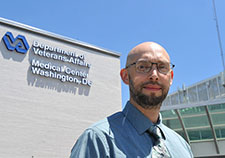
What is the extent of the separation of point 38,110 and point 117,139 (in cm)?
1683

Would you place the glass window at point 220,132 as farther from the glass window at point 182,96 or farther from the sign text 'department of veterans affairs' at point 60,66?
the glass window at point 182,96

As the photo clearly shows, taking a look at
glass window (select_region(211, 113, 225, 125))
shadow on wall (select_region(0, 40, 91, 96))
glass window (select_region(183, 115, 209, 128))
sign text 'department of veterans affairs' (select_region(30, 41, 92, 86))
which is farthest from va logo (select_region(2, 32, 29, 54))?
glass window (select_region(211, 113, 225, 125))

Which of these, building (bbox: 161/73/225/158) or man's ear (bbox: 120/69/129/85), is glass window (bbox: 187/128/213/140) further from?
man's ear (bbox: 120/69/129/85)

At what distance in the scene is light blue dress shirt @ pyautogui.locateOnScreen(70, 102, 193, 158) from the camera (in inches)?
50.0

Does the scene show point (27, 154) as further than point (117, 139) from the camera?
Yes

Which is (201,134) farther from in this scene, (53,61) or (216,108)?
(53,61)

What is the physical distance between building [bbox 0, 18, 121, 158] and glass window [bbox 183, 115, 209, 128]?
658 cm

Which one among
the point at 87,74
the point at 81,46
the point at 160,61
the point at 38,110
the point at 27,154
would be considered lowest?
the point at 27,154

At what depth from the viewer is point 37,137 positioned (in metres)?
16.8

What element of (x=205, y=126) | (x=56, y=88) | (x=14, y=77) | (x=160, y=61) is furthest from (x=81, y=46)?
(x=160, y=61)

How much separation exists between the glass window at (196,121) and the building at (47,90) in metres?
6.58

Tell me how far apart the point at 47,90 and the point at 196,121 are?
9335 mm

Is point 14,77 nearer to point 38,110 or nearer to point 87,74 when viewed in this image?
point 38,110

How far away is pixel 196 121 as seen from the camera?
16141mm
